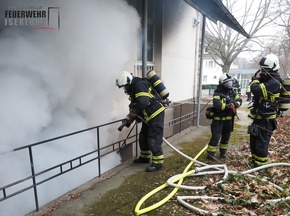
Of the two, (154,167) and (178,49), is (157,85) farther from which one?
(178,49)

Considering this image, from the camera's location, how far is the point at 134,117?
12.8 feet

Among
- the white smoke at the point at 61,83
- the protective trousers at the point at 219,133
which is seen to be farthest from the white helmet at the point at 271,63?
the white smoke at the point at 61,83

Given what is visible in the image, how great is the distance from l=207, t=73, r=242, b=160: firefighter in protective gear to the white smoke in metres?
2.63

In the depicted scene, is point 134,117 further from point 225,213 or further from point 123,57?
Answer: point 123,57

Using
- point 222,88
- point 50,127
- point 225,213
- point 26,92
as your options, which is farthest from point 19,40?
point 225,213

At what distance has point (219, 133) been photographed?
4.31 metres

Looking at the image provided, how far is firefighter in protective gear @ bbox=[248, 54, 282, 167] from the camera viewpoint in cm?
355

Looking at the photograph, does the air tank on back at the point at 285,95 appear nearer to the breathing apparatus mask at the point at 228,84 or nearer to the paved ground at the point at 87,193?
the breathing apparatus mask at the point at 228,84

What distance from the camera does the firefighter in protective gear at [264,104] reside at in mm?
3553

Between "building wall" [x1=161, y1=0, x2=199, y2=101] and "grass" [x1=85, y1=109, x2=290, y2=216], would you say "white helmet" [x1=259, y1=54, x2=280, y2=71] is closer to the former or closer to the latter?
"grass" [x1=85, y1=109, x2=290, y2=216]

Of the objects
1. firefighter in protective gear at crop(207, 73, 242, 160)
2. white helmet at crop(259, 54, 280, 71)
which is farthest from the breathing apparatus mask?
white helmet at crop(259, 54, 280, 71)

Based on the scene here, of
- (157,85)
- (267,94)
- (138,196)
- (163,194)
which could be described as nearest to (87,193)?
(138,196)

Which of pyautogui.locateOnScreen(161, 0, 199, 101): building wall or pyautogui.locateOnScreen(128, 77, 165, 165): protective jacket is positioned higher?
pyautogui.locateOnScreen(161, 0, 199, 101): building wall

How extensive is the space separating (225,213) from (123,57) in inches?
191
